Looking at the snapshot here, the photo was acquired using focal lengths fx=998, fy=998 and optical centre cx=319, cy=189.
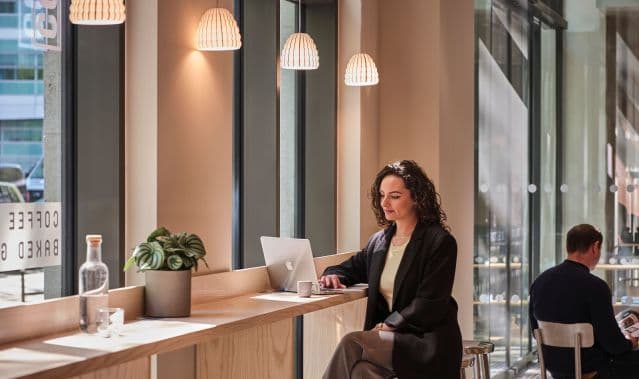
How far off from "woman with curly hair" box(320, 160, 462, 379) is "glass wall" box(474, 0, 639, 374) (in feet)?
12.1

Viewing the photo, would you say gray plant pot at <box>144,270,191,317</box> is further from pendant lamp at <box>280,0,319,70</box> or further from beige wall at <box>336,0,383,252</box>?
beige wall at <box>336,0,383,252</box>

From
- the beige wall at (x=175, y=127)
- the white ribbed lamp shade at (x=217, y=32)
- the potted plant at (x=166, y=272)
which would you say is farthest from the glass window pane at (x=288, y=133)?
the potted plant at (x=166, y=272)

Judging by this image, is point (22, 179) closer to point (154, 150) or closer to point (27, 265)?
point (27, 265)

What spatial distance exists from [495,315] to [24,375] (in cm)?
625

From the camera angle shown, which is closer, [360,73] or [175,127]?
[175,127]

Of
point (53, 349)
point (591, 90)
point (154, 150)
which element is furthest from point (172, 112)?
point (591, 90)

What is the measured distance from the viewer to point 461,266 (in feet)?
22.7

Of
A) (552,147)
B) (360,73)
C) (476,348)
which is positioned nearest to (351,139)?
(360,73)

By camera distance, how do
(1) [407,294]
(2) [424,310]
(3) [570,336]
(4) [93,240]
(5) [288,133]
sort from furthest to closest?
(5) [288,133] < (3) [570,336] < (1) [407,294] < (2) [424,310] < (4) [93,240]

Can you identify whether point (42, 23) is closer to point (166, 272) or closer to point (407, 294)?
point (166, 272)

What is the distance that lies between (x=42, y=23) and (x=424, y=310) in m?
1.98

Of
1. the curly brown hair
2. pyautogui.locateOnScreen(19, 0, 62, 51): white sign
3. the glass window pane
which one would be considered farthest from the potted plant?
the glass window pane

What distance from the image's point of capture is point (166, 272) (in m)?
3.79

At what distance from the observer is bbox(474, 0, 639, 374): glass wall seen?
8.45m
